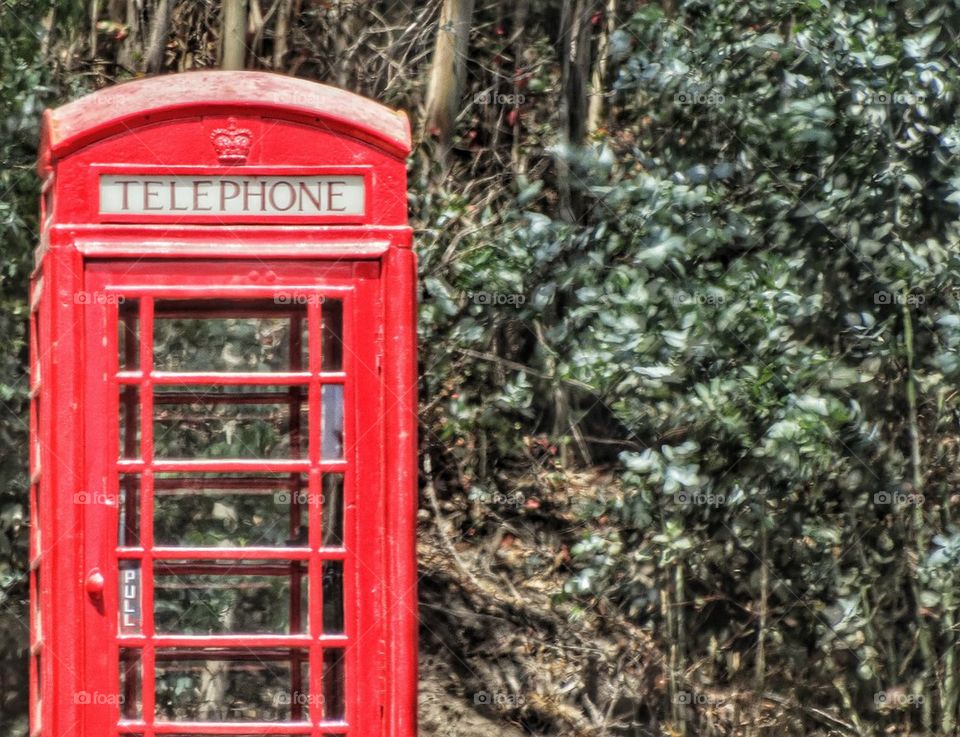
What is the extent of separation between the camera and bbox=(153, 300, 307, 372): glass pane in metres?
3.90

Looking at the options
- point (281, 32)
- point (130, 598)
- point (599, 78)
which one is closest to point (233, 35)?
point (281, 32)

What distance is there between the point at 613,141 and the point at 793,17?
4.65ft

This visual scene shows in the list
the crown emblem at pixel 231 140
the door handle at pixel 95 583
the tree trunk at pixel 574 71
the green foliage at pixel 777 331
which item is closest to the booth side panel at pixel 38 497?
the door handle at pixel 95 583

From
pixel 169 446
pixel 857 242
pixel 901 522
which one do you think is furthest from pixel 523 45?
pixel 169 446

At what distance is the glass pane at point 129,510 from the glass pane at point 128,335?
34 centimetres

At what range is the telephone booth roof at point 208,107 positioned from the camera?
149 inches

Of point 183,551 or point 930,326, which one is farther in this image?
point 930,326

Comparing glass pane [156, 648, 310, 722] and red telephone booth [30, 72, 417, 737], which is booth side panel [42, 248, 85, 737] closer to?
red telephone booth [30, 72, 417, 737]

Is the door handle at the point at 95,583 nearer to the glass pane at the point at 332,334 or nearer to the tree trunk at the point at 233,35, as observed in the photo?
the glass pane at the point at 332,334

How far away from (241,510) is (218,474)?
5.6 inches

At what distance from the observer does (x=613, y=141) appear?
6484 mm

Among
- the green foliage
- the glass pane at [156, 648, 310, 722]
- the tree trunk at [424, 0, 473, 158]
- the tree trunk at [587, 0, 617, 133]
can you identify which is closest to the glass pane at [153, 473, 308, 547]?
the glass pane at [156, 648, 310, 722]

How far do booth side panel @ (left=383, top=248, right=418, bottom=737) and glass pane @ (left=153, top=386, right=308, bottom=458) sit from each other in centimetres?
40

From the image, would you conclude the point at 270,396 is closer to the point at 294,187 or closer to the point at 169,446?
the point at 169,446
